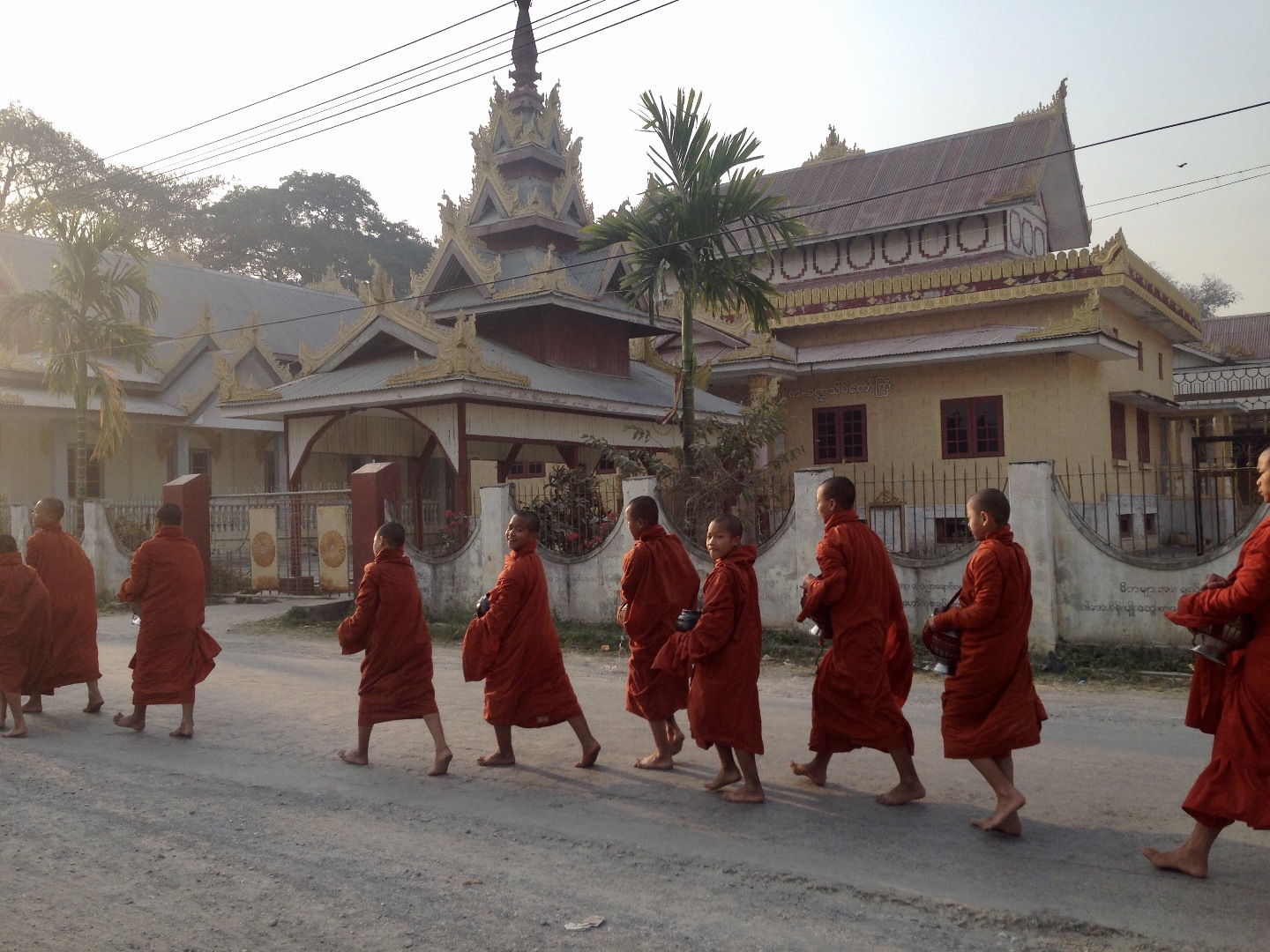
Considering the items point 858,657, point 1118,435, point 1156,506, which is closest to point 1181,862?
point 858,657

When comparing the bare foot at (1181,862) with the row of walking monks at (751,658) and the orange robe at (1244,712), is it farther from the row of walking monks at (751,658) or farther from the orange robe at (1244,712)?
the orange robe at (1244,712)

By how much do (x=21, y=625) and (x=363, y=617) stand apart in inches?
131

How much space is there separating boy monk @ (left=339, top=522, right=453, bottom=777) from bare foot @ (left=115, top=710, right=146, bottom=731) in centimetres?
241

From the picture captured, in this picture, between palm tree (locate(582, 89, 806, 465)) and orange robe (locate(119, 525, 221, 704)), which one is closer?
orange robe (locate(119, 525, 221, 704))

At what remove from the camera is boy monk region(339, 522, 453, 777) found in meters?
6.62

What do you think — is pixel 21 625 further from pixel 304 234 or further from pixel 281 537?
pixel 304 234

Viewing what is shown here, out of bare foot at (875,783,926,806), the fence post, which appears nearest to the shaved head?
bare foot at (875,783,926,806)

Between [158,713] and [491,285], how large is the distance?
11113 mm

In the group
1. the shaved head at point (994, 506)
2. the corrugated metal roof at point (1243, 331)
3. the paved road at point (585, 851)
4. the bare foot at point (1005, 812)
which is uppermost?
the corrugated metal roof at point (1243, 331)

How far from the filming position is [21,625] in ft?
26.7

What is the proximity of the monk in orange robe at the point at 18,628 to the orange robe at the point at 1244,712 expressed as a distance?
7.77 metres

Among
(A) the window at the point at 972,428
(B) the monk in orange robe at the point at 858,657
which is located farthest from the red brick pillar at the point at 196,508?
(B) the monk in orange robe at the point at 858,657

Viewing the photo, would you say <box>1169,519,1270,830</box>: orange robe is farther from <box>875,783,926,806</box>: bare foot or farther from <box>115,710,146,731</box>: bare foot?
<box>115,710,146,731</box>: bare foot

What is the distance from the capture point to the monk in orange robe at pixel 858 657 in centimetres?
554
